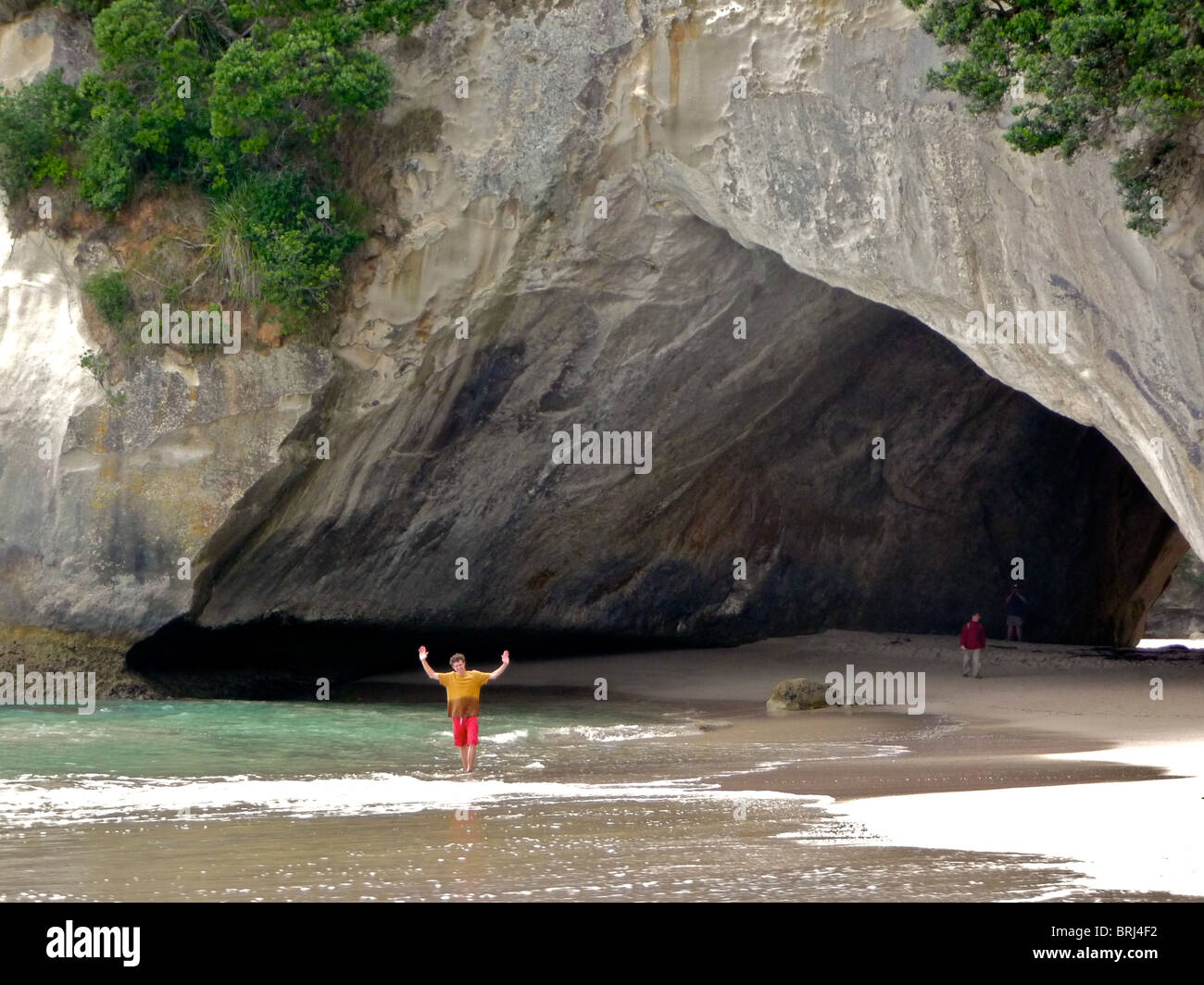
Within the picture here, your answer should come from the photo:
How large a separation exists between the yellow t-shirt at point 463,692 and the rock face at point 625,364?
17.6ft

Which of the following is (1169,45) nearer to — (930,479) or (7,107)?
(7,107)

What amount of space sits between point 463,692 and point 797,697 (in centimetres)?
563

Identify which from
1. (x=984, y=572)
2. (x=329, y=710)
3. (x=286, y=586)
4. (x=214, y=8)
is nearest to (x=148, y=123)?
(x=214, y=8)

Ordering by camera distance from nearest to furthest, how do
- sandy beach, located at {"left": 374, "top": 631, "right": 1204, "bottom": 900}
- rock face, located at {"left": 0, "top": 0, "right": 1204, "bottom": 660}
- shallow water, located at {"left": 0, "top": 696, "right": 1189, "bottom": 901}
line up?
shallow water, located at {"left": 0, "top": 696, "right": 1189, "bottom": 901} → sandy beach, located at {"left": 374, "top": 631, "right": 1204, "bottom": 900} → rock face, located at {"left": 0, "top": 0, "right": 1204, "bottom": 660}

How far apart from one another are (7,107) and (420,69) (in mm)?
4778

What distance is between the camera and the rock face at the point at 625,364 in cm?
1194

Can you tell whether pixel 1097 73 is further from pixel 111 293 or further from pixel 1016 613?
pixel 1016 613

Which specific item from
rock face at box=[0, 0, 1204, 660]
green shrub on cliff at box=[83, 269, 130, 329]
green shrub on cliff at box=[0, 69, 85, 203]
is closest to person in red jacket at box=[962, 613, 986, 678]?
rock face at box=[0, 0, 1204, 660]

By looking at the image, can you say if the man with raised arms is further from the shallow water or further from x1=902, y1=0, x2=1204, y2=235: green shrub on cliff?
x1=902, y1=0, x2=1204, y2=235: green shrub on cliff

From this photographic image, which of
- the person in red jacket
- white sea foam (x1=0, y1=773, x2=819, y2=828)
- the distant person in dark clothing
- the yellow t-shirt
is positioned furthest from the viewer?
the distant person in dark clothing

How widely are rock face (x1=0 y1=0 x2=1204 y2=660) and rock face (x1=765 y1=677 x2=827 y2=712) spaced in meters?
4.16

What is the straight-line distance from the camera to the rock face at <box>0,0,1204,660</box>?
11.9 m

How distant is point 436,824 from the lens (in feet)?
25.9

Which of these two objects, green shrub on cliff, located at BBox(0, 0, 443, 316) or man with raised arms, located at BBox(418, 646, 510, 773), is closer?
man with raised arms, located at BBox(418, 646, 510, 773)
